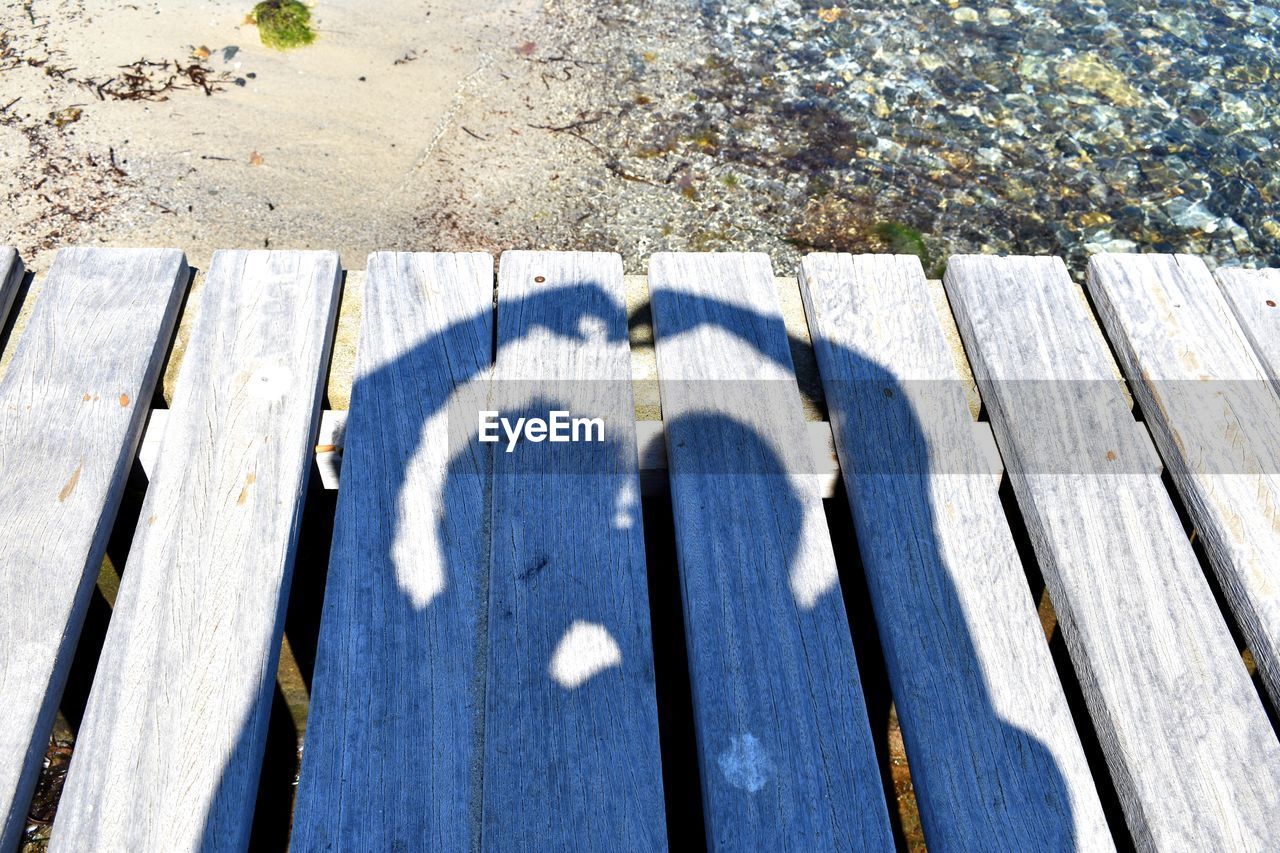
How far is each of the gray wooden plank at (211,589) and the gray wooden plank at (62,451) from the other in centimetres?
8

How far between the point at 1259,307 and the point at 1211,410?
1.33 ft

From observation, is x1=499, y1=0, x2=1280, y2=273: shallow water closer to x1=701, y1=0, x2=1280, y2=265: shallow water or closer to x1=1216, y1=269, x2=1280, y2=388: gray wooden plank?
x1=701, y1=0, x2=1280, y2=265: shallow water

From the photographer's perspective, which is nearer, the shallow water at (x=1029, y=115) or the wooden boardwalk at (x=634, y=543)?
the wooden boardwalk at (x=634, y=543)

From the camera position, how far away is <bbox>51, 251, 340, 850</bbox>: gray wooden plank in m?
1.53

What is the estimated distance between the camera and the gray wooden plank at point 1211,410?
6.35ft

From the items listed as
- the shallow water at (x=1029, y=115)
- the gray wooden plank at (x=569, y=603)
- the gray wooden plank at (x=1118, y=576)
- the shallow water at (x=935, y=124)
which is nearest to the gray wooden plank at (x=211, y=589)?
the gray wooden plank at (x=569, y=603)

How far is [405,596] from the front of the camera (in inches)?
68.6

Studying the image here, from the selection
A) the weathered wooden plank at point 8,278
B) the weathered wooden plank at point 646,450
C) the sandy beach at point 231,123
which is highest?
the weathered wooden plank at point 8,278

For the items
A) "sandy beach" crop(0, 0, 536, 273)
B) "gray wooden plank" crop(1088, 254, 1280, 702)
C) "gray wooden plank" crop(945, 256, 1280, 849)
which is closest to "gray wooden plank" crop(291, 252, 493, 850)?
"gray wooden plank" crop(945, 256, 1280, 849)

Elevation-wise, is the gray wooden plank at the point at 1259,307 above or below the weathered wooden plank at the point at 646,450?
above

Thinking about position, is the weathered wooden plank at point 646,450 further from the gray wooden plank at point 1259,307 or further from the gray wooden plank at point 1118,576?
the gray wooden plank at point 1259,307

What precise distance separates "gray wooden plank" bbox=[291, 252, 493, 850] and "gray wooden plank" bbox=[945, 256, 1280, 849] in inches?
42.7

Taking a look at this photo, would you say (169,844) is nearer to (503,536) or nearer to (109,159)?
(503,536)

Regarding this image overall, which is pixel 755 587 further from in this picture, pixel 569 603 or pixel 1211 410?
pixel 1211 410
